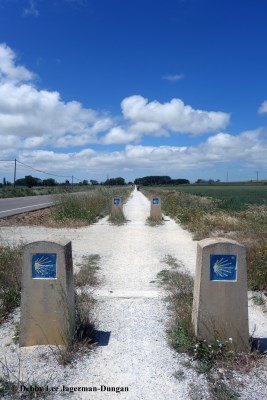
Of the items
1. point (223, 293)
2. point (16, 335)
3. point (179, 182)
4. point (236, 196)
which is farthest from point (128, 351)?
point (179, 182)

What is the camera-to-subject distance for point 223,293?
425 cm

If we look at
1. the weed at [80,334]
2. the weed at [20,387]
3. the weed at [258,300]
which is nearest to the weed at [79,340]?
the weed at [80,334]

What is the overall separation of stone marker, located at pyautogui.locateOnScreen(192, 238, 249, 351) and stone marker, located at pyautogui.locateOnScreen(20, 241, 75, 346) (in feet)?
4.73

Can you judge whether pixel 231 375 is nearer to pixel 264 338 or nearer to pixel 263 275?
pixel 264 338

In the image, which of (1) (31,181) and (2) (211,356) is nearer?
(2) (211,356)

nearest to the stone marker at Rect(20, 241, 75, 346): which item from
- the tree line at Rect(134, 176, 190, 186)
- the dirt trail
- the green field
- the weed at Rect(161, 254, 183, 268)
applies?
the dirt trail

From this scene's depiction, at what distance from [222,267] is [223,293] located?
282mm

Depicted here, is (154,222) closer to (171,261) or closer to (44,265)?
(171,261)

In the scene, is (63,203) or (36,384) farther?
(63,203)

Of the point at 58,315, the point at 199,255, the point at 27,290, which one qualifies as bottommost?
the point at 58,315

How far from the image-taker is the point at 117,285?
7051mm

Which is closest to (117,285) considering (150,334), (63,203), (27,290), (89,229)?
(150,334)

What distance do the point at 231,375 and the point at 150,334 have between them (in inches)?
48.3

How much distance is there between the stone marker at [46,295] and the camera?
14.1 ft
